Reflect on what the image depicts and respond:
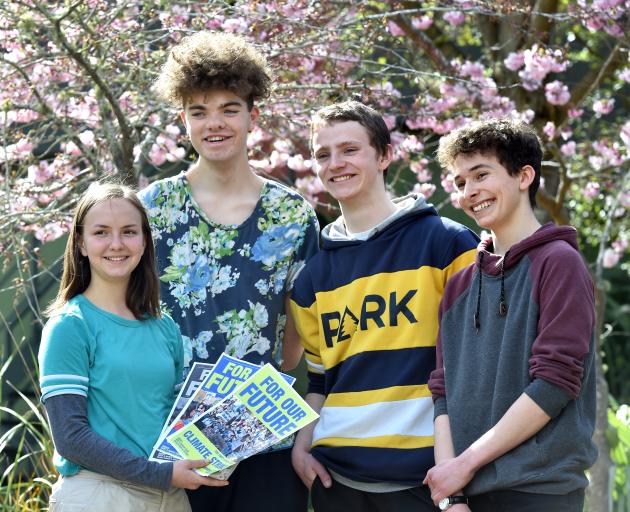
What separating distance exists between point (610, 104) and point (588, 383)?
479cm

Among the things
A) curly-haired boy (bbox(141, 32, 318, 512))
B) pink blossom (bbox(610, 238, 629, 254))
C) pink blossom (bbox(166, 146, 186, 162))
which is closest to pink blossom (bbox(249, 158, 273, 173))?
pink blossom (bbox(166, 146, 186, 162))

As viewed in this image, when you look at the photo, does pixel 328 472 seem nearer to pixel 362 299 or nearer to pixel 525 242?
pixel 362 299

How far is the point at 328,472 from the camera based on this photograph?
3178 mm

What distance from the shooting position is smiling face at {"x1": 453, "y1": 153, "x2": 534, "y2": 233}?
2904mm

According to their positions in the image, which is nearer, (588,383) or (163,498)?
(588,383)

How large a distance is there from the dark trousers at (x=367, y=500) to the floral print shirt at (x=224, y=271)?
1.69 ft

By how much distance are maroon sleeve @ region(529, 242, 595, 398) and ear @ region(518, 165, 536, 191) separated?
12.2 inches

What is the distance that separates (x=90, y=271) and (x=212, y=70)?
0.83m

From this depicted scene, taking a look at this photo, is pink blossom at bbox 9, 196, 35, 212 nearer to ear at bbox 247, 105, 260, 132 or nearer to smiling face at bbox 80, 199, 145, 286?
ear at bbox 247, 105, 260, 132

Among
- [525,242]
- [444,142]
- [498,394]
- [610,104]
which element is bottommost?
[498,394]

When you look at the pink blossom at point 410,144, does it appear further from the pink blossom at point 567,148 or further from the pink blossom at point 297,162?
the pink blossom at point 567,148

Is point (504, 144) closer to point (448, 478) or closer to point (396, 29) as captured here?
point (448, 478)

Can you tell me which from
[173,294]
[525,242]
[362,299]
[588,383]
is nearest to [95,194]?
[173,294]

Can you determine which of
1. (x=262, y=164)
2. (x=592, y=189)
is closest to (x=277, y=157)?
(x=262, y=164)
